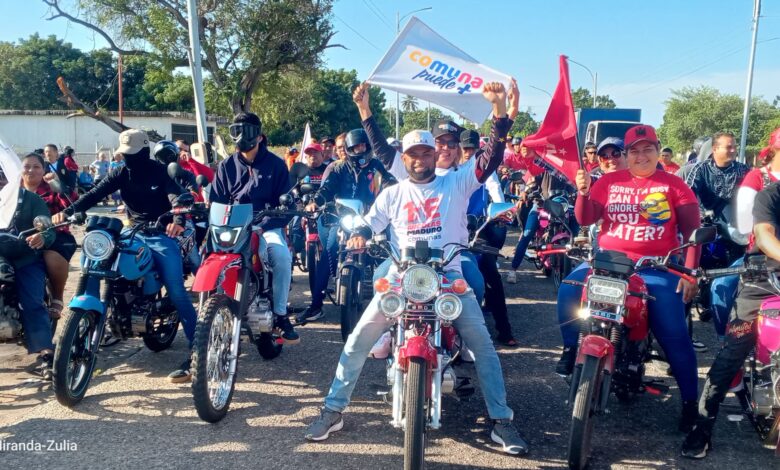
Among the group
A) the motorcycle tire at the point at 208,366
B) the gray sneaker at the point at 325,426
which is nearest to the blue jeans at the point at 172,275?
the motorcycle tire at the point at 208,366

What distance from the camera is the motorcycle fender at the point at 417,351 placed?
10.3ft

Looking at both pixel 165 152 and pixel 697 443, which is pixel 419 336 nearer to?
pixel 697 443

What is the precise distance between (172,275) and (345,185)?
7.79ft

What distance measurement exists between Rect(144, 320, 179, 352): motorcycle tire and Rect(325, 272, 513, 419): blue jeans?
7.28 feet

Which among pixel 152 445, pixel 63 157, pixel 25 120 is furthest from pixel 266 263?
pixel 25 120

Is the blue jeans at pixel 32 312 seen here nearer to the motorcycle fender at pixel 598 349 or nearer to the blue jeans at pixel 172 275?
the blue jeans at pixel 172 275

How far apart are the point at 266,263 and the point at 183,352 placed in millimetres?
1408

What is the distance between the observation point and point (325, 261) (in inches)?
249

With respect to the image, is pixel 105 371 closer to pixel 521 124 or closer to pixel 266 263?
pixel 266 263

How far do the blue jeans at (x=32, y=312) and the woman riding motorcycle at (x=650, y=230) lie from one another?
12.8 ft

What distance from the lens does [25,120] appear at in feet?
115

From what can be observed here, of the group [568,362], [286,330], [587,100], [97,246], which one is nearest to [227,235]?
[97,246]

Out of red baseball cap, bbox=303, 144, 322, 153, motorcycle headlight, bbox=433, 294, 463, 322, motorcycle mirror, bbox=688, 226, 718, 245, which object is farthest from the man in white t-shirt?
red baseball cap, bbox=303, 144, 322, 153

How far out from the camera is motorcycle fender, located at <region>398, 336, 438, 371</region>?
3131mm
